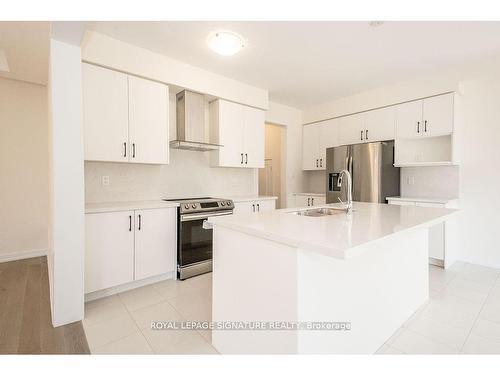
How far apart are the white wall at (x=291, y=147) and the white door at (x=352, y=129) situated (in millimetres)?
908

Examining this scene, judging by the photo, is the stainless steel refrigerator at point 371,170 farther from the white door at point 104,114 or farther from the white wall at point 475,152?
the white door at point 104,114

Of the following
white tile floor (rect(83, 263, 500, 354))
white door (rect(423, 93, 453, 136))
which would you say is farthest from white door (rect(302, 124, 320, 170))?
white tile floor (rect(83, 263, 500, 354))

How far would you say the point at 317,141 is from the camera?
189 inches

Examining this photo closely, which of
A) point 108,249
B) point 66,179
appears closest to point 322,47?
point 66,179

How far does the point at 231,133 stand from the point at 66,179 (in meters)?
2.16

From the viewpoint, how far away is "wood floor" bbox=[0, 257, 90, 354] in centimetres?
171

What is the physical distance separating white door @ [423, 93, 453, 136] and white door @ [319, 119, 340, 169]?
133cm

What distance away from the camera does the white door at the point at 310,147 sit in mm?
4828

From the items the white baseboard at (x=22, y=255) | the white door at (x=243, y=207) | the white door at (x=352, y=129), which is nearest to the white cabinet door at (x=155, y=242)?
the white door at (x=243, y=207)

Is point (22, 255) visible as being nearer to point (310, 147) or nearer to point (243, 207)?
point (243, 207)

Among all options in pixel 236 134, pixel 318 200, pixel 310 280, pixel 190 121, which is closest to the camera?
pixel 310 280

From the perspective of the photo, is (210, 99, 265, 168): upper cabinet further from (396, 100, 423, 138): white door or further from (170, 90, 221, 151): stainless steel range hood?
(396, 100, 423, 138): white door
